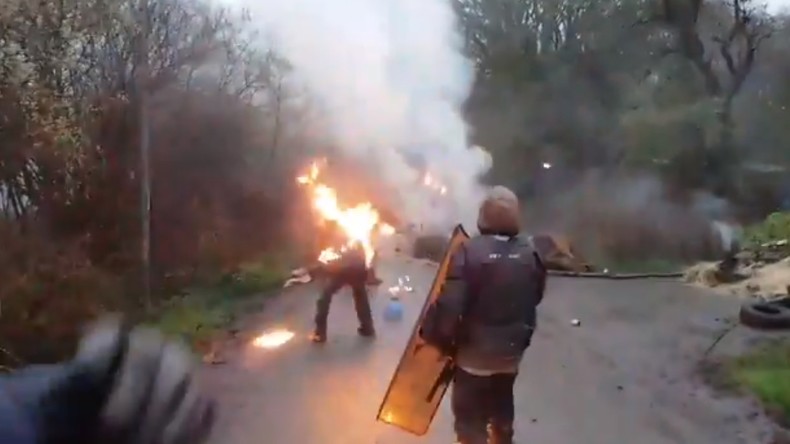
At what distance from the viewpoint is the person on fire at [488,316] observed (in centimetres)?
579

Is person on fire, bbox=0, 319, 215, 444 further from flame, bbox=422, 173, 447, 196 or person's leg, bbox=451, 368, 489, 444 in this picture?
flame, bbox=422, 173, 447, 196

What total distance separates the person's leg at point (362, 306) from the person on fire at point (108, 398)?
1182 centimetres

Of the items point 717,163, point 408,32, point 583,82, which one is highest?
point 408,32

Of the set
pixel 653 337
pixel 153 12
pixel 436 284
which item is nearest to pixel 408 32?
pixel 153 12

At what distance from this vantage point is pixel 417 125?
29.4 meters

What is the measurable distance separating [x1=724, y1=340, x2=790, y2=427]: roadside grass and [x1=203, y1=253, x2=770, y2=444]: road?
221 mm

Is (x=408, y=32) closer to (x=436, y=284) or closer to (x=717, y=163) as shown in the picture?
(x=717, y=163)

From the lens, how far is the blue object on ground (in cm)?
1453

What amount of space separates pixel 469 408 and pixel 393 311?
875 centimetres

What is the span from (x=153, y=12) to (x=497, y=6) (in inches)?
924

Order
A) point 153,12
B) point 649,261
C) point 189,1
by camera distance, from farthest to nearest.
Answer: point 649,261, point 189,1, point 153,12

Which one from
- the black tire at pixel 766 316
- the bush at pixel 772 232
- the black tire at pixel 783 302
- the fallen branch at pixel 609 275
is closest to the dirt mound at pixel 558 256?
the fallen branch at pixel 609 275

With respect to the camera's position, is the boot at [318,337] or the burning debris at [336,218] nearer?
the boot at [318,337]

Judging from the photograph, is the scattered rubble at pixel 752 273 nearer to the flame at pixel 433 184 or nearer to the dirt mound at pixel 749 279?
the dirt mound at pixel 749 279
